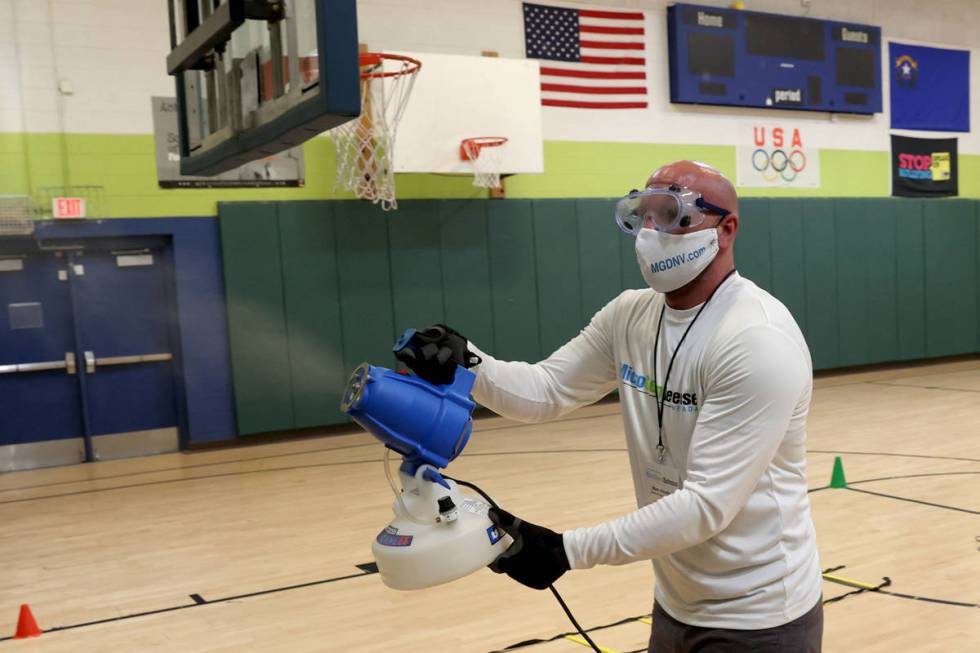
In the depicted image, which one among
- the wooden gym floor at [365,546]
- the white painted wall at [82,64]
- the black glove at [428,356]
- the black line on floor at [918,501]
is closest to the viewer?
the black glove at [428,356]

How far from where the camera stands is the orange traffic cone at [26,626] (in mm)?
4559

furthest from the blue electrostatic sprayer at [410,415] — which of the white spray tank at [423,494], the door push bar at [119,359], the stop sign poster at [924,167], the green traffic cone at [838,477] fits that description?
the stop sign poster at [924,167]

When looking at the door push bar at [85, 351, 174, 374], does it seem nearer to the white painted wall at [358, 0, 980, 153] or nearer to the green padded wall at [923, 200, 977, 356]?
the white painted wall at [358, 0, 980, 153]

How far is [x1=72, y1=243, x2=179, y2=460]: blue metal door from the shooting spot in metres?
9.55

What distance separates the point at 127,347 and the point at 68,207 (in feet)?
4.96

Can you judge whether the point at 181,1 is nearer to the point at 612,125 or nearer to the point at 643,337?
the point at 643,337

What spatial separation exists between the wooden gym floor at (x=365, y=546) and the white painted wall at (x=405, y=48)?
3569mm

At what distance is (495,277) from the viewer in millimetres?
11195

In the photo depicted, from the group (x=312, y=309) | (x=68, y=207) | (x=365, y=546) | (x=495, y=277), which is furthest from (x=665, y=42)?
(x=365, y=546)

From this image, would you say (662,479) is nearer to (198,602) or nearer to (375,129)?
(198,602)

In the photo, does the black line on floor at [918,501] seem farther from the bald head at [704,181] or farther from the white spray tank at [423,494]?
the white spray tank at [423,494]

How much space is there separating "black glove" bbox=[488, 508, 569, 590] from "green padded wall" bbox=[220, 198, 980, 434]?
824 centimetres

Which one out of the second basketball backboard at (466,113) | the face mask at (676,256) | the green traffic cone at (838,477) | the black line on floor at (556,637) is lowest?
the green traffic cone at (838,477)

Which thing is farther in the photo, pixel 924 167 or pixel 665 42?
pixel 924 167
